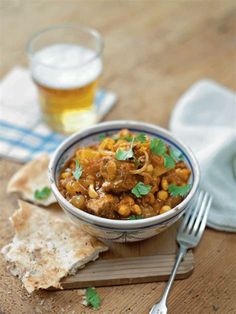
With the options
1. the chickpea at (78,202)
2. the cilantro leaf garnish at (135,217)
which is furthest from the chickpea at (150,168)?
the chickpea at (78,202)

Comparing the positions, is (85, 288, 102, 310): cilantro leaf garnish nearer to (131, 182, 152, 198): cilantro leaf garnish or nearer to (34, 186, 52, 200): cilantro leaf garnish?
(131, 182, 152, 198): cilantro leaf garnish

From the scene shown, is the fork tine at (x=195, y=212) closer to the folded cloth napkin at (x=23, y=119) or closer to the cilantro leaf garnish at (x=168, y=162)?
the cilantro leaf garnish at (x=168, y=162)

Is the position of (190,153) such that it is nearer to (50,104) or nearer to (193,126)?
(193,126)

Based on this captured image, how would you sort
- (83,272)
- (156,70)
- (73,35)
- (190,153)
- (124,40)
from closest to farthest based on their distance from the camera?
(83,272) < (190,153) < (73,35) < (156,70) < (124,40)

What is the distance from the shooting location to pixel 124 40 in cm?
424

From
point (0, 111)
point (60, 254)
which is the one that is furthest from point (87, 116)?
point (60, 254)

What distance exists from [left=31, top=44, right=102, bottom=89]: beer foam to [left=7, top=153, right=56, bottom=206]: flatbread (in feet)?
1.77

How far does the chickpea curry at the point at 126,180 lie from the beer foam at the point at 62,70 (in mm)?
832

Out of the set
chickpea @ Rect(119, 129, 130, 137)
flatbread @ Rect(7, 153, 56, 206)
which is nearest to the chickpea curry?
chickpea @ Rect(119, 129, 130, 137)

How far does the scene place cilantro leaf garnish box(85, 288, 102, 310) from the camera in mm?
2322

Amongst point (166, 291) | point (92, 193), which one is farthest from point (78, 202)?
point (166, 291)

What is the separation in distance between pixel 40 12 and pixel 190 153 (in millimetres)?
2503

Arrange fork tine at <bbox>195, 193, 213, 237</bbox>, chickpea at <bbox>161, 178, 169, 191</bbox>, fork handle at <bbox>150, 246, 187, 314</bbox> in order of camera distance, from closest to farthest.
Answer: fork handle at <bbox>150, 246, 187, 314</bbox> < chickpea at <bbox>161, 178, 169, 191</bbox> < fork tine at <bbox>195, 193, 213, 237</bbox>

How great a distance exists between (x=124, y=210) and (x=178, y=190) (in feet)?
1.01
